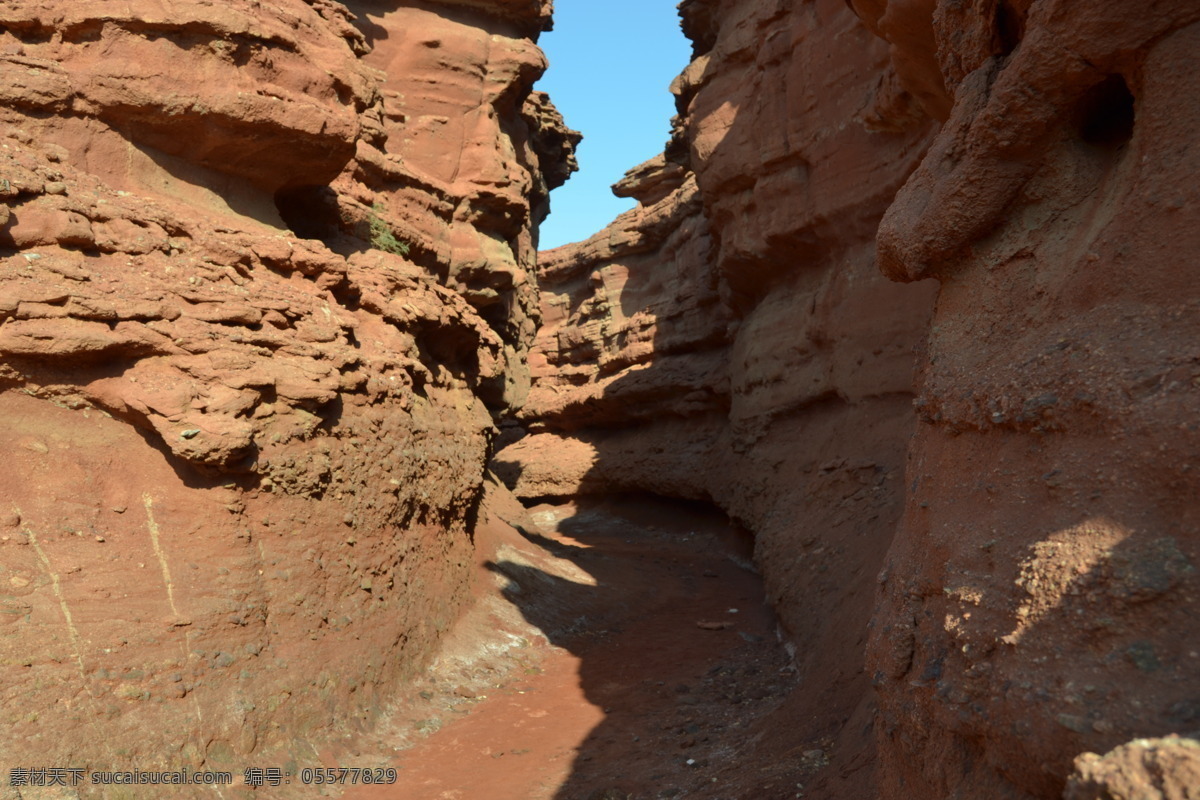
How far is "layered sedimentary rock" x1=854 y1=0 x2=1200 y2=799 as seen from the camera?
2.35 m

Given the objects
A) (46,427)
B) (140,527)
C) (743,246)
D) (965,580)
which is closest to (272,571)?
(140,527)

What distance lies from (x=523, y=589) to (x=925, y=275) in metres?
7.23

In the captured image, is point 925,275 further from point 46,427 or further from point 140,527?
point 46,427

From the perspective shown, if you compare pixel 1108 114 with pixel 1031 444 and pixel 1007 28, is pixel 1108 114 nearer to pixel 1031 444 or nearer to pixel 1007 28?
pixel 1007 28

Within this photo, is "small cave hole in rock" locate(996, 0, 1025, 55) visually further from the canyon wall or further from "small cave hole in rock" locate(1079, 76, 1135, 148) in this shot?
"small cave hole in rock" locate(1079, 76, 1135, 148)

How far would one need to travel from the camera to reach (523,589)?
33.6ft

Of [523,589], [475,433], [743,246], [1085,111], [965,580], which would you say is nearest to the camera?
[965,580]

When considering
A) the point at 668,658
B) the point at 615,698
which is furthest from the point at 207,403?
the point at 668,658

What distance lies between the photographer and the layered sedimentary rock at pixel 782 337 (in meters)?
8.76

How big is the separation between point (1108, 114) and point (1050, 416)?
170 centimetres

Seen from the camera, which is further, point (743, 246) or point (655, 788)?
point (743, 246)

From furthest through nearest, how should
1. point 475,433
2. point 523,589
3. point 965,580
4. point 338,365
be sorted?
point 475,433
point 523,589
point 338,365
point 965,580

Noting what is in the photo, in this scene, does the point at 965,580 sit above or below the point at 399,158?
below

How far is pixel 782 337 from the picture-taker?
1294cm
